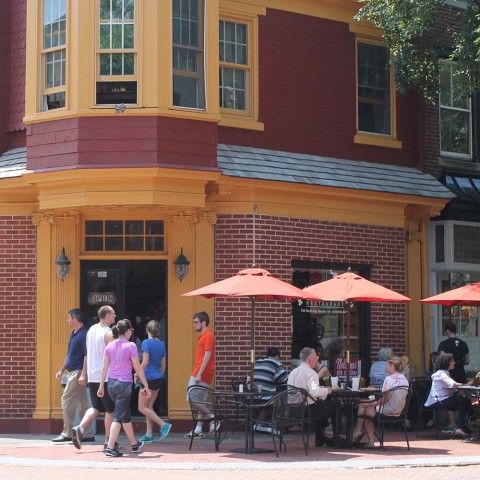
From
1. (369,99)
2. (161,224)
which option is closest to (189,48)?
(161,224)

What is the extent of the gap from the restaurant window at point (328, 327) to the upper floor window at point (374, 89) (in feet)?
9.26

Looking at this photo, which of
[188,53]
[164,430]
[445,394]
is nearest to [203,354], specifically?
[164,430]

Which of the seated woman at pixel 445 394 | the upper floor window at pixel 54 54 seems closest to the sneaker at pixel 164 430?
the seated woman at pixel 445 394

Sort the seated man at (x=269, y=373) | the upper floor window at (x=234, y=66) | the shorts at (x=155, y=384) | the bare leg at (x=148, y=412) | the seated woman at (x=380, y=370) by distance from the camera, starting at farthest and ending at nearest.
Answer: the upper floor window at (x=234, y=66), the seated woman at (x=380, y=370), the seated man at (x=269, y=373), the shorts at (x=155, y=384), the bare leg at (x=148, y=412)

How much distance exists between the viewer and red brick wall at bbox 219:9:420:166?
19750 millimetres

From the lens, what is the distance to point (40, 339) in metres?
18.6

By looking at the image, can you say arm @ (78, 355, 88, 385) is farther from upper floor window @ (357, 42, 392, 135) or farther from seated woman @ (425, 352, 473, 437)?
upper floor window @ (357, 42, 392, 135)

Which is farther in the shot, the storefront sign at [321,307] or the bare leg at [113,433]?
the storefront sign at [321,307]

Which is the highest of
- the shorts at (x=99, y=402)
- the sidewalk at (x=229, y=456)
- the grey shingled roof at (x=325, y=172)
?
the grey shingled roof at (x=325, y=172)

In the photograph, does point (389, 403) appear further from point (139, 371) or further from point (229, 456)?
point (139, 371)

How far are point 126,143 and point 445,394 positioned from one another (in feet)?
20.3

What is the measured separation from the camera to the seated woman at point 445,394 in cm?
1759

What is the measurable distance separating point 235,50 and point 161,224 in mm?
3341

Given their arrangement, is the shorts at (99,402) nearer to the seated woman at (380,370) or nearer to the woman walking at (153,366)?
the woman walking at (153,366)
